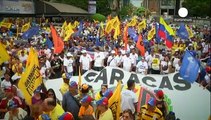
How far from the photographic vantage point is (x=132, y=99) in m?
8.07

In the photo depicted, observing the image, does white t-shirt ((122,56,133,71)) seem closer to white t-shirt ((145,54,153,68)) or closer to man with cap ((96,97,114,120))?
white t-shirt ((145,54,153,68))

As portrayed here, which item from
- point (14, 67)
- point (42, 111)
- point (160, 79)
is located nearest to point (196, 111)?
point (160, 79)

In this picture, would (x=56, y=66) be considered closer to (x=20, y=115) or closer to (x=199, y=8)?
(x=20, y=115)

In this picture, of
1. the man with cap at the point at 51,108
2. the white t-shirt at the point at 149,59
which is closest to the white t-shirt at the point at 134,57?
the white t-shirt at the point at 149,59

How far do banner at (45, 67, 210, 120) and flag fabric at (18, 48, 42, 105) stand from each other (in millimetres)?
1494

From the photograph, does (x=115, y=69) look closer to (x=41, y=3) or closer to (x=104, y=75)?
(x=104, y=75)

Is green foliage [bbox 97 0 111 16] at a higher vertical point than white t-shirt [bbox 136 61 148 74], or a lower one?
higher

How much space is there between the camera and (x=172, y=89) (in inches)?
382

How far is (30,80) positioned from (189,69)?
3351 millimetres

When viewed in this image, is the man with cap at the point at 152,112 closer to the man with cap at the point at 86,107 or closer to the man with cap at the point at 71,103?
the man with cap at the point at 86,107

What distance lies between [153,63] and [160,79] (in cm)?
518

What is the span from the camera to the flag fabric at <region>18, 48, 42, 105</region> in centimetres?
775

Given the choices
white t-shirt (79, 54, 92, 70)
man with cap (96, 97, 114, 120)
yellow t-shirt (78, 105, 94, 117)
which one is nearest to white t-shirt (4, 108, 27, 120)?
yellow t-shirt (78, 105, 94, 117)

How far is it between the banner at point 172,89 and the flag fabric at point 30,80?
149 centimetres
